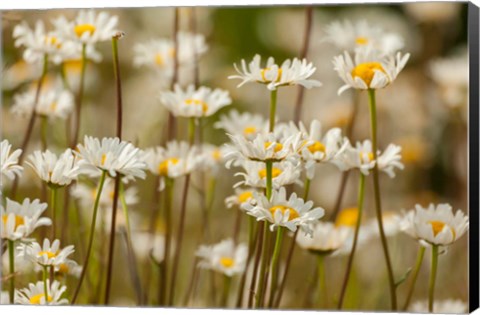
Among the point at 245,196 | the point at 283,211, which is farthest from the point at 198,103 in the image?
the point at 283,211

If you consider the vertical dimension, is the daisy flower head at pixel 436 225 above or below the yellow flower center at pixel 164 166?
below

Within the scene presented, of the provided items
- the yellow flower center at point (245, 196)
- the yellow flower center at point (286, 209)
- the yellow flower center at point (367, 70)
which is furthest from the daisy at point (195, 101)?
the yellow flower center at point (286, 209)

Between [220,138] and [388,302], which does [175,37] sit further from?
[388,302]

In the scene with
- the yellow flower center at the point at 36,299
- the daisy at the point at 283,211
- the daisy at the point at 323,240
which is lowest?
the yellow flower center at the point at 36,299

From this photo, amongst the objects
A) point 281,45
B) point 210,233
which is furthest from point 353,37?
point 210,233

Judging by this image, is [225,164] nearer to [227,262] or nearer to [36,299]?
[227,262]

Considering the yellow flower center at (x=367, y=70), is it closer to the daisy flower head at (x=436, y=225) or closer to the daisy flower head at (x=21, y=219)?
the daisy flower head at (x=436, y=225)

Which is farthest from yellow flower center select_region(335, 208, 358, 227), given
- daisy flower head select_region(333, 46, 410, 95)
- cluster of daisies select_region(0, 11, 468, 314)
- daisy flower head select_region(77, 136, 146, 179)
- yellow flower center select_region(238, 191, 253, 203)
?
daisy flower head select_region(77, 136, 146, 179)
